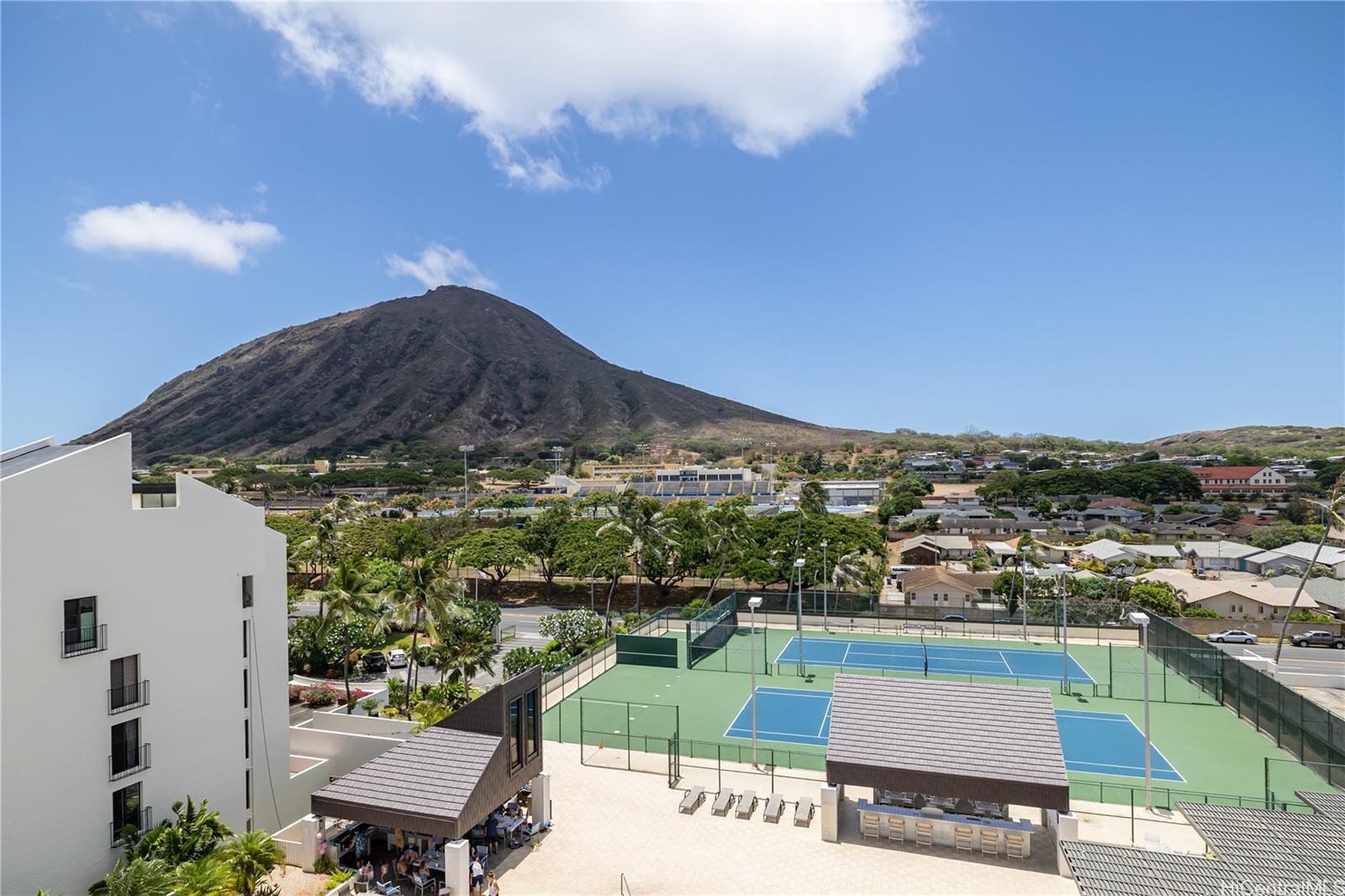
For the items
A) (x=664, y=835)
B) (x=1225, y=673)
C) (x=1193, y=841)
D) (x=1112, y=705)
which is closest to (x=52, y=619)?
(x=664, y=835)

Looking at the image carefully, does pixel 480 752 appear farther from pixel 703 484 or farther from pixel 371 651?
pixel 703 484

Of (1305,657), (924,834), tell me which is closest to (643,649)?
(924,834)

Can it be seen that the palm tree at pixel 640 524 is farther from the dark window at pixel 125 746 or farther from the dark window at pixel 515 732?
the dark window at pixel 125 746

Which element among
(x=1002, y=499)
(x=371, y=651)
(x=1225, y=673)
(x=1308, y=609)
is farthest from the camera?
(x=1002, y=499)

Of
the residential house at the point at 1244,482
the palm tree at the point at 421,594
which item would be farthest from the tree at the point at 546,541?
the residential house at the point at 1244,482

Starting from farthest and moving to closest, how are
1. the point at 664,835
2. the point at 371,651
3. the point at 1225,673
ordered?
the point at 371,651 < the point at 1225,673 < the point at 664,835

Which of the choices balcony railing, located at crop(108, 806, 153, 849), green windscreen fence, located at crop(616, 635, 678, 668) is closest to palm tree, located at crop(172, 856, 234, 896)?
balcony railing, located at crop(108, 806, 153, 849)

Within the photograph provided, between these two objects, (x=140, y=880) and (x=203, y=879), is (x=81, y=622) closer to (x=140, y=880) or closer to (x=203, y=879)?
(x=140, y=880)
